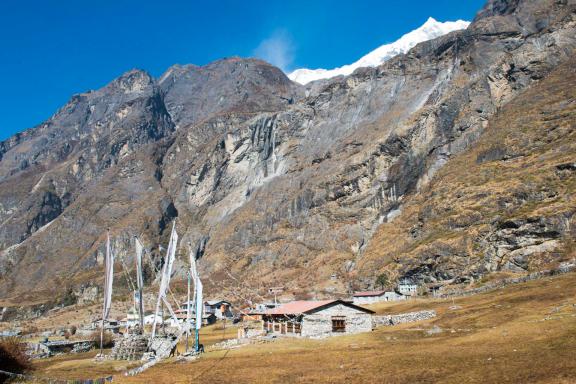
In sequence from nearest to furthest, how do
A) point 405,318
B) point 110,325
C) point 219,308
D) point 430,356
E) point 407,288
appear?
point 430,356
point 405,318
point 407,288
point 110,325
point 219,308

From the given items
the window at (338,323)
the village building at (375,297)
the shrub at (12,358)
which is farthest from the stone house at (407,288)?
the shrub at (12,358)

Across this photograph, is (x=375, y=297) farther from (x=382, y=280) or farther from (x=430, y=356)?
(x=430, y=356)

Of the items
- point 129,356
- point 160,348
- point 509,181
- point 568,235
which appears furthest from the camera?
point 509,181

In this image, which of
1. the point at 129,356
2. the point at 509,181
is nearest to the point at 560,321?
the point at 129,356

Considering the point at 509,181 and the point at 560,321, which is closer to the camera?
the point at 560,321

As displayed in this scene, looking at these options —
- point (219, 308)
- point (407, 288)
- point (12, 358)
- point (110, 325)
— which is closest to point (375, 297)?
point (407, 288)

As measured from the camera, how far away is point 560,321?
1754 inches

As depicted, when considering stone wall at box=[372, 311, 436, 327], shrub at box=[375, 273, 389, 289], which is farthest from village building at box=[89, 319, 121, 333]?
stone wall at box=[372, 311, 436, 327]

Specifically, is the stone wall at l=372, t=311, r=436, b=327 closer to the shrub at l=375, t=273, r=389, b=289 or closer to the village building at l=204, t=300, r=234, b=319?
the shrub at l=375, t=273, r=389, b=289

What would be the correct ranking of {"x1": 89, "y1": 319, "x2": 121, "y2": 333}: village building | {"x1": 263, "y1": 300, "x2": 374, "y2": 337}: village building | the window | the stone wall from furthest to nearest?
{"x1": 89, "y1": 319, "x2": 121, "y2": 333}: village building → the stone wall → the window → {"x1": 263, "y1": 300, "x2": 374, "y2": 337}: village building

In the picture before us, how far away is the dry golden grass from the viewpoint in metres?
32.6

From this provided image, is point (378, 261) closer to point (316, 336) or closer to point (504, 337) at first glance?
point (316, 336)

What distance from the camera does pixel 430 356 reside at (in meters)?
39.9

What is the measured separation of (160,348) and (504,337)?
42.0 m
